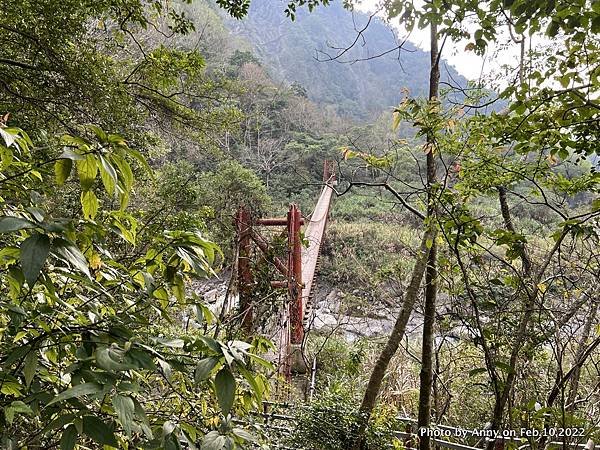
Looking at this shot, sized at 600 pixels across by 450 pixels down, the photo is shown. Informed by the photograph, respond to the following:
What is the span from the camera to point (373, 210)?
10.1m

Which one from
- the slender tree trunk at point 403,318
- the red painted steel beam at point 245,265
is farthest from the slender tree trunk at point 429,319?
the red painted steel beam at point 245,265

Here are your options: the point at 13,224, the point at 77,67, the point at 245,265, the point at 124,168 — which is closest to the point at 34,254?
the point at 13,224

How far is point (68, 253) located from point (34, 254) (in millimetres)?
30

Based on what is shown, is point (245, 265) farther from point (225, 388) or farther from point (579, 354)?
point (225, 388)

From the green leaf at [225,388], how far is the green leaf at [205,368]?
0.5 inches

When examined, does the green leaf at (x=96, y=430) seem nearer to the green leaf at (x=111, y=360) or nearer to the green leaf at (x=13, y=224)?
the green leaf at (x=111, y=360)

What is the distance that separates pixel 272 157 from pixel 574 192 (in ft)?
34.6

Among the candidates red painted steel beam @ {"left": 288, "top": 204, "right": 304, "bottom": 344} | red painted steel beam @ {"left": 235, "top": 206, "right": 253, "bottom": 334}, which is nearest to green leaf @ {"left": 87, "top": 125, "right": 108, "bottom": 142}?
red painted steel beam @ {"left": 235, "top": 206, "right": 253, "bottom": 334}

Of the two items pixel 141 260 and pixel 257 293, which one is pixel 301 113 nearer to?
pixel 257 293

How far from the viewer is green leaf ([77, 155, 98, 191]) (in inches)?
14.5

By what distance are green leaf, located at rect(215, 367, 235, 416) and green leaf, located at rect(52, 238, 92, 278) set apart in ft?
0.49

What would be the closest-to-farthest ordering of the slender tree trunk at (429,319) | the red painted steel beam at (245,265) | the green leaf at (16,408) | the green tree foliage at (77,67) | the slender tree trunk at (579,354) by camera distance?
1. the green leaf at (16,408)
2. the slender tree trunk at (579,354)
3. the slender tree trunk at (429,319)
4. the green tree foliage at (77,67)
5. the red painted steel beam at (245,265)

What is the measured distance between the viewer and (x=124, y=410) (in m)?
0.32

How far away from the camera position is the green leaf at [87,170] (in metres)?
0.37
